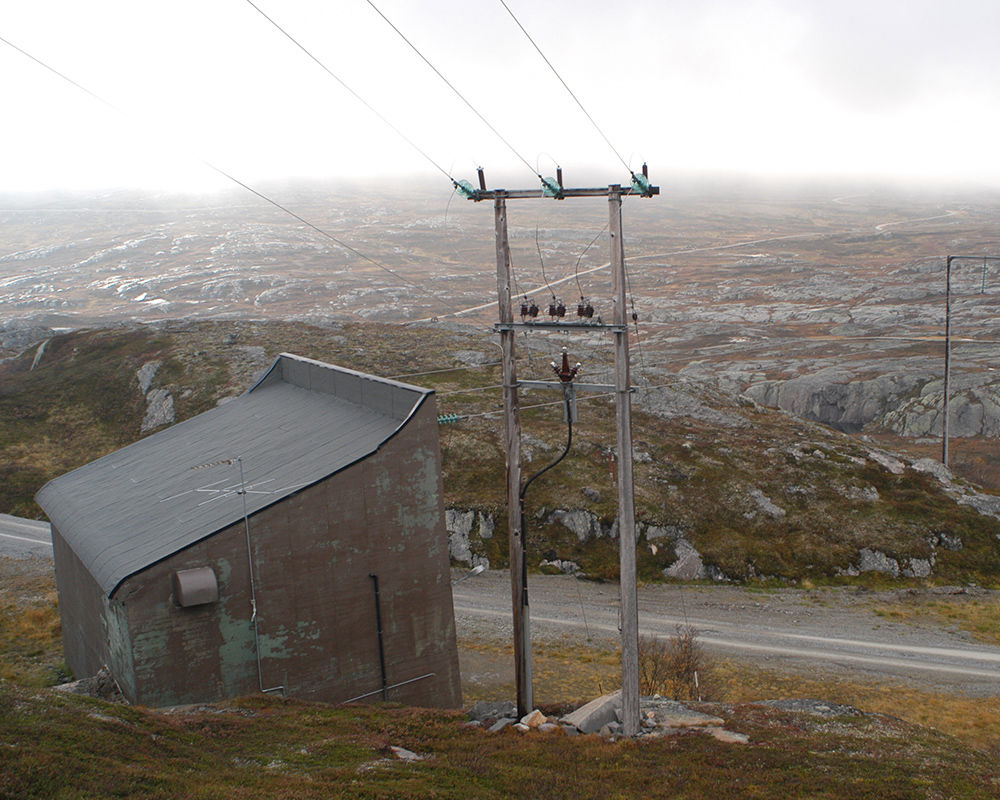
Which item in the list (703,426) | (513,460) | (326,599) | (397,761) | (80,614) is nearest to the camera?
(397,761)

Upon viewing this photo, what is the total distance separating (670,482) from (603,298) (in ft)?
414

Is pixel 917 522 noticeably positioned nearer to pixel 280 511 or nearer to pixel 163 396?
pixel 280 511

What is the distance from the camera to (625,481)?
54.2ft

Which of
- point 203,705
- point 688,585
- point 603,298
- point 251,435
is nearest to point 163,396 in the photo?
point 251,435

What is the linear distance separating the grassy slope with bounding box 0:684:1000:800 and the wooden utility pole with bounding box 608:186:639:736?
1.34 metres

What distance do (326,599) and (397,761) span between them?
6.93 metres

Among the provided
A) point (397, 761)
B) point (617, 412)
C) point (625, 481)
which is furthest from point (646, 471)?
point (397, 761)

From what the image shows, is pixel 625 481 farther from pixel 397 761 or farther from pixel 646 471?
pixel 646 471

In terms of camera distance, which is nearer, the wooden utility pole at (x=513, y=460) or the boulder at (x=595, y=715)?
the wooden utility pole at (x=513, y=460)

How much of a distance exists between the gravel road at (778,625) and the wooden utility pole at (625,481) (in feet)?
59.9

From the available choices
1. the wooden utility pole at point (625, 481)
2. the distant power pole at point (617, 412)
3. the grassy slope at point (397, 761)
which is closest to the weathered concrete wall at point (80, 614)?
the grassy slope at point (397, 761)

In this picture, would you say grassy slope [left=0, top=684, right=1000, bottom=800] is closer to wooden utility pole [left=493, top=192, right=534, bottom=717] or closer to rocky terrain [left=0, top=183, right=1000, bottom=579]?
wooden utility pole [left=493, top=192, right=534, bottom=717]

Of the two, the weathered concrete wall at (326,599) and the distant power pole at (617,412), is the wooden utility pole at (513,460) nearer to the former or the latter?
the distant power pole at (617,412)

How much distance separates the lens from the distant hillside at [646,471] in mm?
43562
